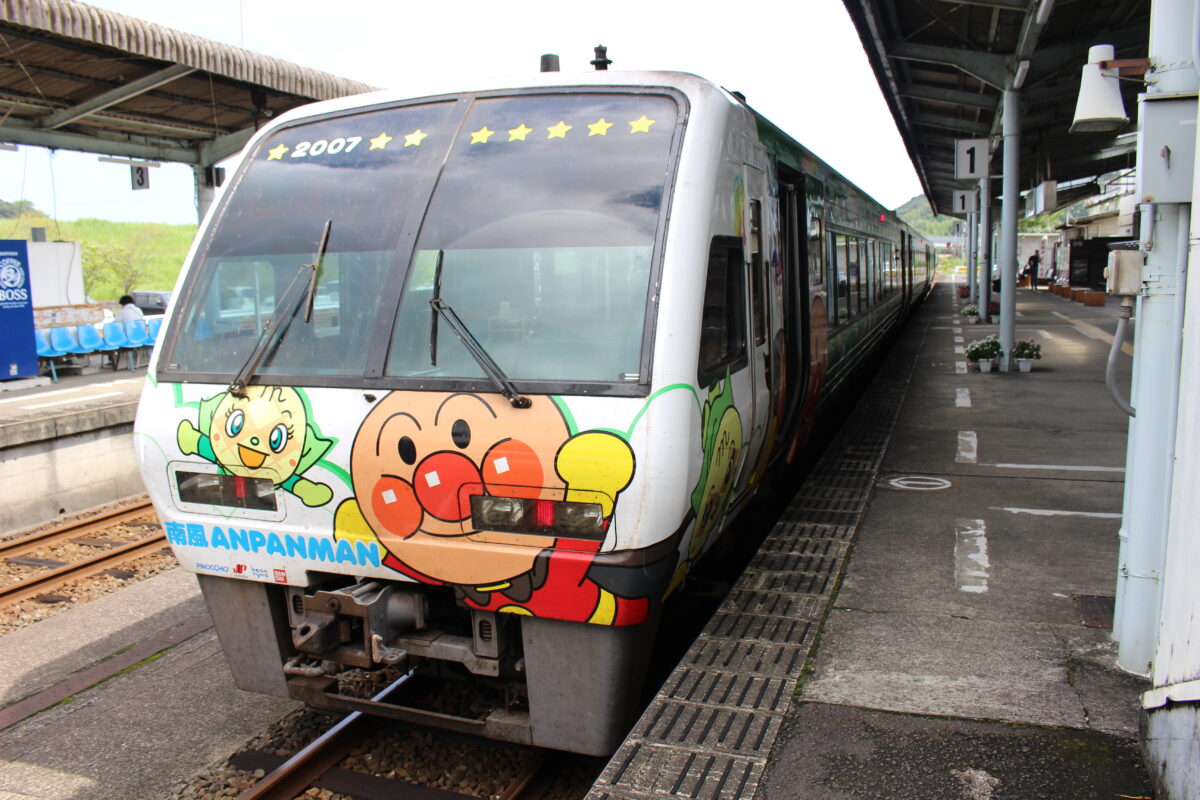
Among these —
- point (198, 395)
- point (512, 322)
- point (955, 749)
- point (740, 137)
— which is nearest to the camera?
point (955, 749)

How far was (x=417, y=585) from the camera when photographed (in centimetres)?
354

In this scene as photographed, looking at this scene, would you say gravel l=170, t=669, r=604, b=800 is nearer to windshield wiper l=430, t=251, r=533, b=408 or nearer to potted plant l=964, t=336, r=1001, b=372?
windshield wiper l=430, t=251, r=533, b=408

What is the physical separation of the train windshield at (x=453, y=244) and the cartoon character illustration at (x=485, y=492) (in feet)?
0.60

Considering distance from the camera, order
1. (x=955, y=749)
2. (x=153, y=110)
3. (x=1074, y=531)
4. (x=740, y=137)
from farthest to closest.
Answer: (x=153, y=110), (x=1074, y=531), (x=740, y=137), (x=955, y=749)

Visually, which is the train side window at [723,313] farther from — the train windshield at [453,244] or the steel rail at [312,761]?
the steel rail at [312,761]

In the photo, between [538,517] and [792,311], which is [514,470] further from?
[792,311]

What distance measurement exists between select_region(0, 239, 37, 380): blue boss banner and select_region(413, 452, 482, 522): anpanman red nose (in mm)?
13079

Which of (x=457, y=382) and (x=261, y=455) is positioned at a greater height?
(x=457, y=382)

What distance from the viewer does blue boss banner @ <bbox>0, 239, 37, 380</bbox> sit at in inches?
540

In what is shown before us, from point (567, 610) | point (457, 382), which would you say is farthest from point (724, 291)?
point (567, 610)

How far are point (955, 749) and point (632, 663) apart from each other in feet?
3.57

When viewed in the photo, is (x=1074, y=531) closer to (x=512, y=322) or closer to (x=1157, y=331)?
(x=1157, y=331)

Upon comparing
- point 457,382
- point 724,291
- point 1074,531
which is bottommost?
point 1074,531

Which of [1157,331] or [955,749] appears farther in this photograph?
[1157,331]
